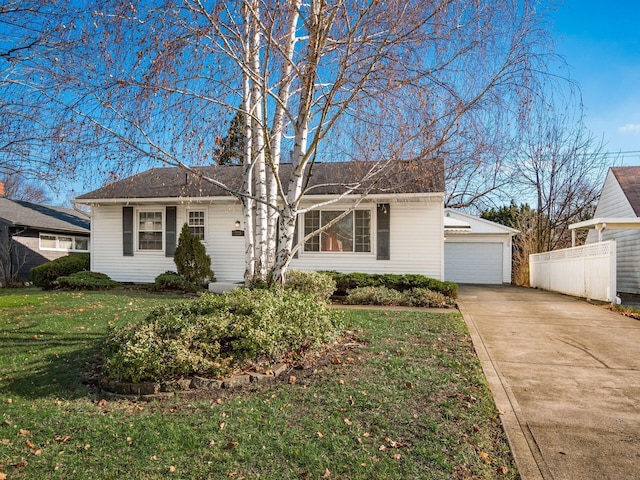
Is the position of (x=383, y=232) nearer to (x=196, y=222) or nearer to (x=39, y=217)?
(x=196, y=222)

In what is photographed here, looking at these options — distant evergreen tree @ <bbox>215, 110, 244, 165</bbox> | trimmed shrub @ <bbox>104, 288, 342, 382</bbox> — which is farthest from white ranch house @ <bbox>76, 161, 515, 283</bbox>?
trimmed shrub @ <bbox>104, 288, 342, 382</bbox>

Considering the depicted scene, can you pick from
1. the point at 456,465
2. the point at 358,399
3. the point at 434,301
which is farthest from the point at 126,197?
the point at 456,465

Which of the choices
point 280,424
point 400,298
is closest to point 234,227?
point 400,298

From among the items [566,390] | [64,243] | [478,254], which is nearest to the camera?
[566,390]

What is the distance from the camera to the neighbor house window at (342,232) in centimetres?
1290

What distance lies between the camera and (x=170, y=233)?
14.0 m

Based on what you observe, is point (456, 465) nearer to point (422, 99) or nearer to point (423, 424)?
point (423, 424)

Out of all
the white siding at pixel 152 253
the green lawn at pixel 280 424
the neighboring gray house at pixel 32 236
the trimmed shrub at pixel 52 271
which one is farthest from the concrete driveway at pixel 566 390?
the neighboring gray house at pixel 32 236

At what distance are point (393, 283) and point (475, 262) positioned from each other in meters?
9.40

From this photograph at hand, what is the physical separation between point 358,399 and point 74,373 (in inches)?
126

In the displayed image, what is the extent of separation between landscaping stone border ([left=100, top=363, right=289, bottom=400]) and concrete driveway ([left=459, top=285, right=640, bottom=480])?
8.01ft

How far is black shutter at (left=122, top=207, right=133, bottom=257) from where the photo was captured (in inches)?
564

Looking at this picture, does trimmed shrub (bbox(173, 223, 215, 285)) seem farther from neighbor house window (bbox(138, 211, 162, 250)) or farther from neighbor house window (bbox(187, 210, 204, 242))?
neighbor house window (bbox(138, 211, 162, 250))

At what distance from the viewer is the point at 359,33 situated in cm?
555
